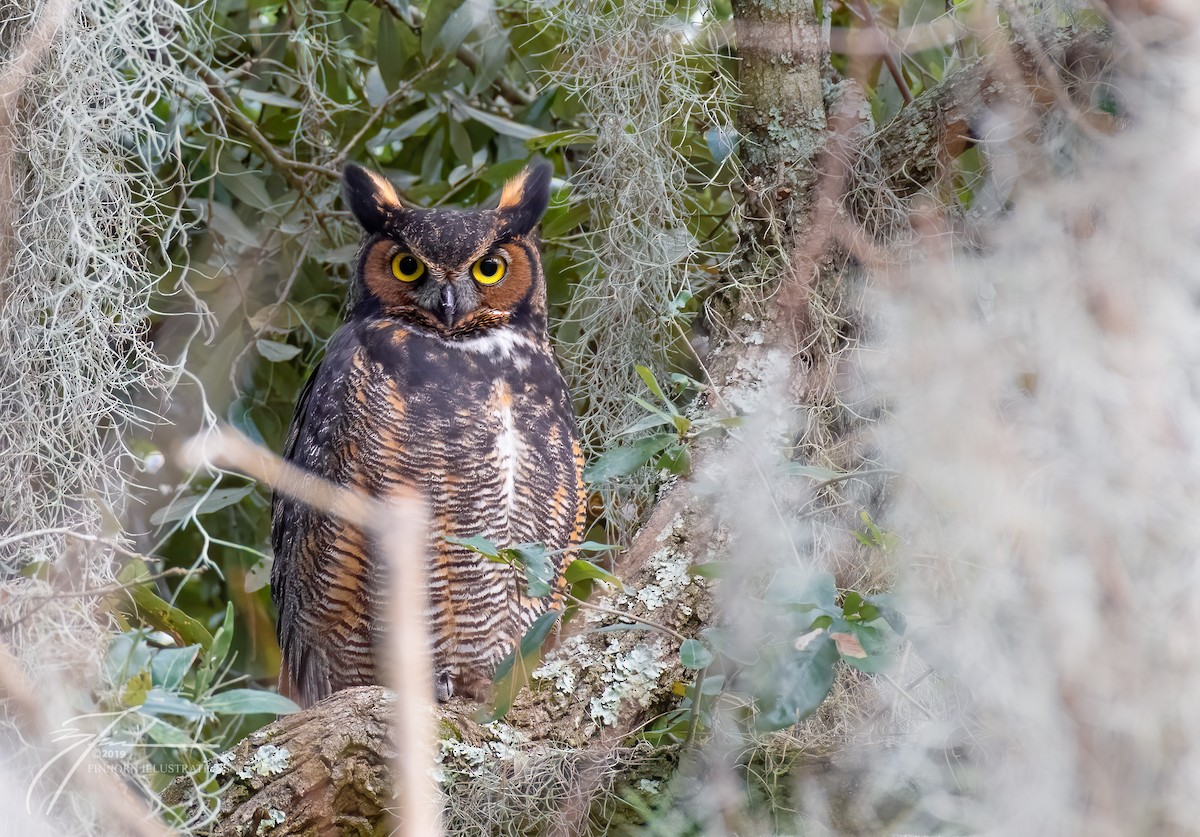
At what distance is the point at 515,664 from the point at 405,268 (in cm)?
108

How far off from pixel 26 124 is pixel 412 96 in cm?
101

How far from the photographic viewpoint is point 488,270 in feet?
7.82

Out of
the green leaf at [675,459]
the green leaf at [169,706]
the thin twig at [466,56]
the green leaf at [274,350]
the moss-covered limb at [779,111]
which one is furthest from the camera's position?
the thin twig at [466,56]

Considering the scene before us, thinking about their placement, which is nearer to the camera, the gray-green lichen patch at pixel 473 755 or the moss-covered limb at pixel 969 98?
the moss-covered limb at pixel 969 98

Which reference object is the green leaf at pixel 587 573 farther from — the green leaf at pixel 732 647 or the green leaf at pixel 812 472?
the green leaf at pixel 812 472

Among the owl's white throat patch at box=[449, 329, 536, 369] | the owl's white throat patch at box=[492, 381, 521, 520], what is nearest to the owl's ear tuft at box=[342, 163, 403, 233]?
the owl's white throat patch at box=[449, 329, 536, 369]

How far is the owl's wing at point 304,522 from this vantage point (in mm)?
2254

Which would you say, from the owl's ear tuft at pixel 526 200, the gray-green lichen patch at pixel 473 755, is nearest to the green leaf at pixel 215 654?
the gray-green lichen patch at pixel 473 755

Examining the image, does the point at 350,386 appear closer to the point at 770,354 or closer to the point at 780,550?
the point at 770,354

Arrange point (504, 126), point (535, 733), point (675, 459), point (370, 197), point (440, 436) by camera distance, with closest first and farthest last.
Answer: point (675, 459) < point (535, 733) < point (440, 436) < point (370, 197) < point (504, 126)

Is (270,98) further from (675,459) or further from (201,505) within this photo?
(675,459)

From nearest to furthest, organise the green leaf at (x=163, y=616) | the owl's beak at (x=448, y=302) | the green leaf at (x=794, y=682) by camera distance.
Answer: the green leaf at (x=794, y=682) → the green leaf at (x=163, y=616) → the owl's beak at (x=448, y=302)

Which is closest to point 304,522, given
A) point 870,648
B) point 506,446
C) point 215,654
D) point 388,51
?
point 506,446

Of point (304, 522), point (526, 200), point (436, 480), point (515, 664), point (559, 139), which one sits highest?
point (559, 139)
